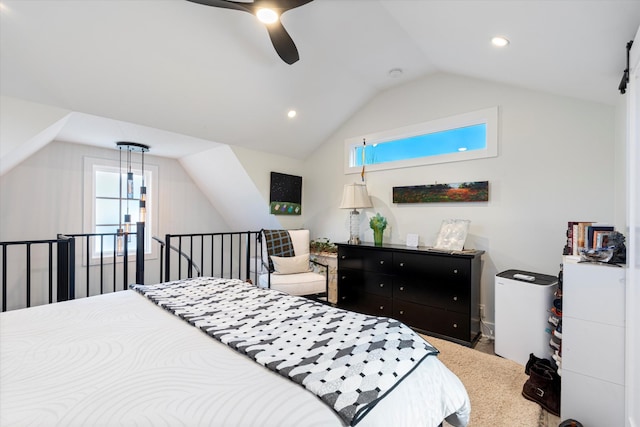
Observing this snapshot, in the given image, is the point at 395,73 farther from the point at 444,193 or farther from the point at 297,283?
the point at 297,283

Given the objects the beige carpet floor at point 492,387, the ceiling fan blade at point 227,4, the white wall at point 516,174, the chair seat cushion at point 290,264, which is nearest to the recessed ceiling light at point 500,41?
the white wall at point 516,174

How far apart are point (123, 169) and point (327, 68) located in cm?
318

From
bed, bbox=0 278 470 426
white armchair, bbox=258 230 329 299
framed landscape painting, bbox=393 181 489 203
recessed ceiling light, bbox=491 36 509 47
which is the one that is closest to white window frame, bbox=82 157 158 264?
white armchair, bbox=258 230 329 299

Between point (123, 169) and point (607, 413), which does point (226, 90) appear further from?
point (607, 413)

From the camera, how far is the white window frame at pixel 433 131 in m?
2.99

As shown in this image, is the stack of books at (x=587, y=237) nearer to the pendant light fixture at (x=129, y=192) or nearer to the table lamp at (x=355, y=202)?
the table lamp at (x=355, y=202)

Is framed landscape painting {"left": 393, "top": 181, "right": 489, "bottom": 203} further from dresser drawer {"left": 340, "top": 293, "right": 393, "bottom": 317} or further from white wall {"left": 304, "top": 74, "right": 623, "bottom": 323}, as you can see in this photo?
dresser drawer {"left": 340, "top": 293, "right": 393, "bottom": 317}

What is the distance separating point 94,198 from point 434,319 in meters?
4.46

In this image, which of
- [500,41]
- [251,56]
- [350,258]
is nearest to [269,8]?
[251,56]

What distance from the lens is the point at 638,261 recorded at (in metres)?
1.29

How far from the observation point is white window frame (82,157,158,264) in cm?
375

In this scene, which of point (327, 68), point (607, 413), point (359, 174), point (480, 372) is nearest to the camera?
point (607, 413)

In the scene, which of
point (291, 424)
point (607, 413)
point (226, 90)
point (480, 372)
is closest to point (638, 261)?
point (607, 413)

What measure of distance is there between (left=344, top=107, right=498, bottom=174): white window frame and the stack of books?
1.20m
